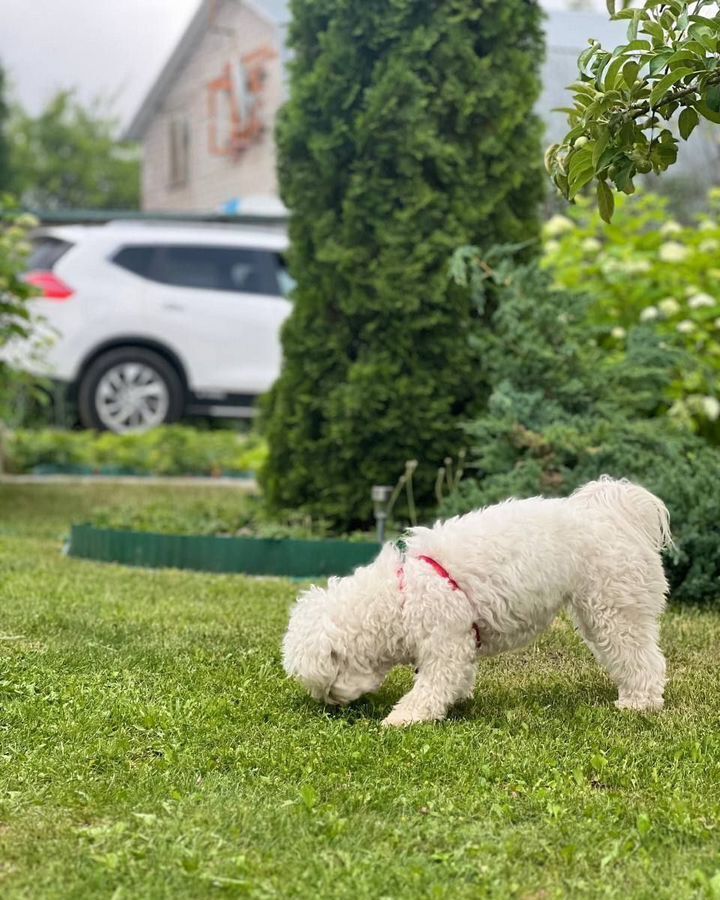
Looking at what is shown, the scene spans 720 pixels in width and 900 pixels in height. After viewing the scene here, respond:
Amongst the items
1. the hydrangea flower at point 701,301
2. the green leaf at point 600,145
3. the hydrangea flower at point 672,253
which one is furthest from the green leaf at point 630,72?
the hydrangea flower at point 672,253

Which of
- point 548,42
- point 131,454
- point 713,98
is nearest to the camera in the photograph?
point 713,98

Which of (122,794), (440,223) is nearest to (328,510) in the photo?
(440,223)

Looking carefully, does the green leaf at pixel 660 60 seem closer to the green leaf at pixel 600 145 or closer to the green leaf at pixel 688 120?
the green leaf at pixel 600 145

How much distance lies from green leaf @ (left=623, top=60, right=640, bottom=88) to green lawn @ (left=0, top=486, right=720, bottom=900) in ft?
6.70

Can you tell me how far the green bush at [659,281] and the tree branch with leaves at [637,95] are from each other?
4340 millimetres

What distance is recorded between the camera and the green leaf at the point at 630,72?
13.0 feet

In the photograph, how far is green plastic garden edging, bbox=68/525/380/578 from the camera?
6.99m

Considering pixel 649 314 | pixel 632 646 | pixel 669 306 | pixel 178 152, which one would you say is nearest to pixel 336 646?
pixel 632 646

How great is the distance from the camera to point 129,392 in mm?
14195

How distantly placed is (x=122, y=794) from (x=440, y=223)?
495 cm

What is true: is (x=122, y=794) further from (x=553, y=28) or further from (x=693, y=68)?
(x=553, y=28)

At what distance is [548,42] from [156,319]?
8.03 meters

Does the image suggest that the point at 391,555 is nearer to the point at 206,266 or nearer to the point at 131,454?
the point at 131,454

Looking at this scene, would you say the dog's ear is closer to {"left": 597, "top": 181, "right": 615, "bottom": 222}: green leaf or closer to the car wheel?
{"left": 597, "top": 181, "right": 615, "bottom": 222}: green leaf
